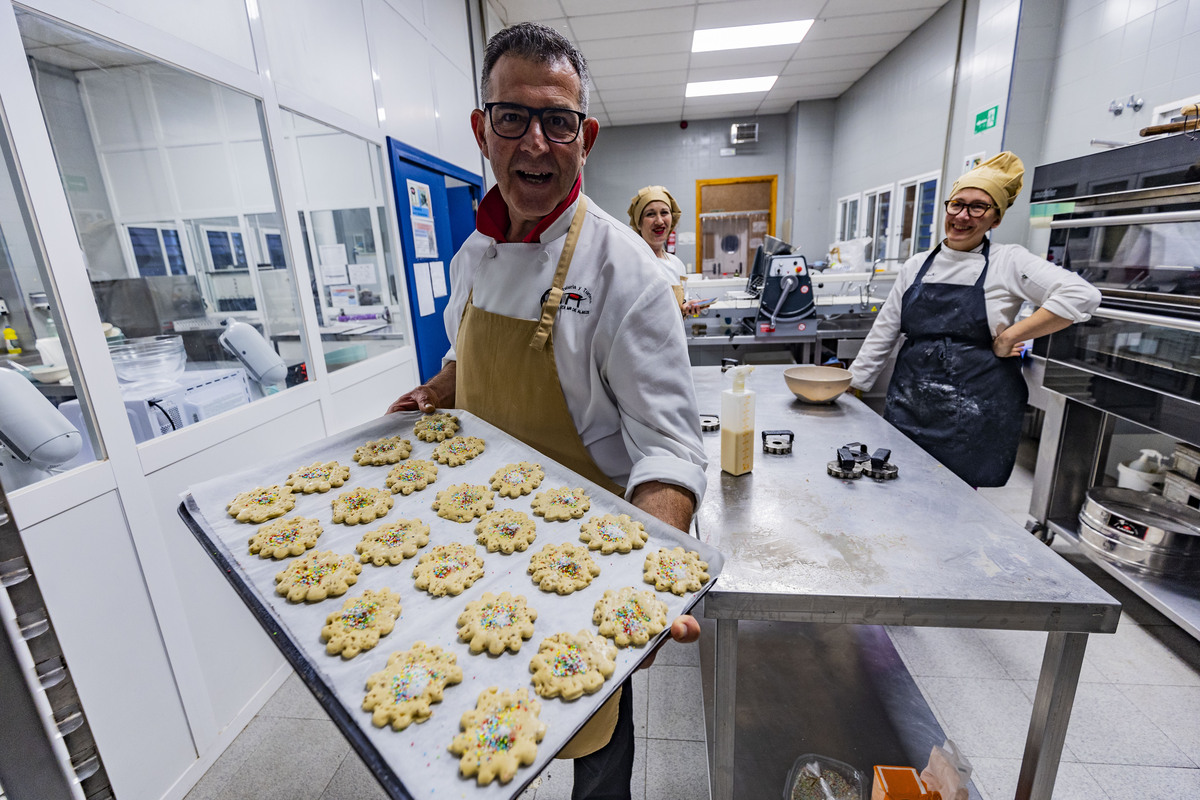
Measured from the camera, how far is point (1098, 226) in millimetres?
2338

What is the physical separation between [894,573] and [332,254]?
3415mm

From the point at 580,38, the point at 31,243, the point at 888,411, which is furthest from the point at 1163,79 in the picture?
the point at 31,243

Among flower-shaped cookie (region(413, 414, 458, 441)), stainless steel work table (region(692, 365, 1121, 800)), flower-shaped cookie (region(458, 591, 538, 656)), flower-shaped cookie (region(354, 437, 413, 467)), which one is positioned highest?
flower-shaped cookie (region(413, 414, 458, 441))

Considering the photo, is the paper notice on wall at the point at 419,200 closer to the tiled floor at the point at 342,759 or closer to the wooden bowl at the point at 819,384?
the wooden bowl at the point at 819,384

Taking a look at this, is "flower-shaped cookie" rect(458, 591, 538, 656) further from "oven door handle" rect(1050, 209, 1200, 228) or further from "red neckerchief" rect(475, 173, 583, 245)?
"oven door handle" rect(1050, 209, 1200, 228)

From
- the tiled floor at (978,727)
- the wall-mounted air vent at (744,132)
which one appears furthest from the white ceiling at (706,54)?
→ the tiled floor at (978,727)

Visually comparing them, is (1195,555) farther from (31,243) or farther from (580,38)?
(580,38)

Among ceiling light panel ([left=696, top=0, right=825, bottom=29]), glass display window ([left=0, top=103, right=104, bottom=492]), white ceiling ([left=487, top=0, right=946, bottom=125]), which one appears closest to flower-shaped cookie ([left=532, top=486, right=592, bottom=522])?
glass display window ([left=0, top=103, right=104, bottom=492])

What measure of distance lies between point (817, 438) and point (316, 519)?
5.32 ft

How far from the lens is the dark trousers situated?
45.1 inches

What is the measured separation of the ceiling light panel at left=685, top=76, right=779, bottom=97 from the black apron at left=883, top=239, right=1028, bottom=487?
551cm

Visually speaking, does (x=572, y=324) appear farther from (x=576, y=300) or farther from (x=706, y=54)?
(x=706, y=54)

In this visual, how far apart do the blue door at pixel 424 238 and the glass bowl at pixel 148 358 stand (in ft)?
4.26

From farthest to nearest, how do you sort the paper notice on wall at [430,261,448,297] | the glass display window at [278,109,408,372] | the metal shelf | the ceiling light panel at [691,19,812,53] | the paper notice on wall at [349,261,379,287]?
1. the ceiling light panel at [691,19,812,53]
2. the paper notice on wall at [430,261,448,297]
3. the paper notice on wall at [349,261,379,287]
4. the glass display window at [278,109,408,372]
5. the metal shelf
